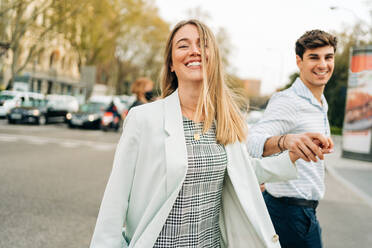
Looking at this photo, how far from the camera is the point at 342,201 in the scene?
7.48 metres

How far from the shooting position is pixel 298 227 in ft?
7.93

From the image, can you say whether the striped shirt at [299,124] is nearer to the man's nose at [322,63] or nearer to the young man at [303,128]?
the young man at [303,128]

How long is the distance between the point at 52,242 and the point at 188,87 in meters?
3.12

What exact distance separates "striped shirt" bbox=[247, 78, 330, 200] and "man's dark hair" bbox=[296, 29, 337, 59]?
10.8 inches

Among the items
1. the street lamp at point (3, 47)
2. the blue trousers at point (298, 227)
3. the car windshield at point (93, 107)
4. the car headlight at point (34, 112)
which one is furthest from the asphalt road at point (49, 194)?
the street lamp at point (3, 47)

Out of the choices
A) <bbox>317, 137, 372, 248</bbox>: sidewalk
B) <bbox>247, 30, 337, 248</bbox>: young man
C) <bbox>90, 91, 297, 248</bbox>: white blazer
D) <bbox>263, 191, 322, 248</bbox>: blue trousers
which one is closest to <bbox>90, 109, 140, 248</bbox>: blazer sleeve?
<bbox>90, 91, 297, 248</bbox>: white blazer

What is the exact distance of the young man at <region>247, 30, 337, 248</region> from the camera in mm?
2422

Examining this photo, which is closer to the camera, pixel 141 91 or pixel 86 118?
pixel 141 91

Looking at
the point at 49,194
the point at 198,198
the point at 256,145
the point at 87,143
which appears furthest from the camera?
the point at 87,143

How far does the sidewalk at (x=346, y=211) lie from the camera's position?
5148 millimetres

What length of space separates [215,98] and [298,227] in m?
1.04

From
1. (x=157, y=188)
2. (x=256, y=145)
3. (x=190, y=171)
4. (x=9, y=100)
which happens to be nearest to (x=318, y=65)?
(x=256, y=145)

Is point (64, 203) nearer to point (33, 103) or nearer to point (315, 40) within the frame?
point (315, 40)

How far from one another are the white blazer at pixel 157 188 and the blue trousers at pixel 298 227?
64cm
